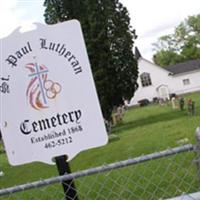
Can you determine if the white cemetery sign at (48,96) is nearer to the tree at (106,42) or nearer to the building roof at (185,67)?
the tree at (106,42)

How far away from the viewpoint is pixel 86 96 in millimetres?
3391

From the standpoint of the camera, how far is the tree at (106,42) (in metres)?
27.5

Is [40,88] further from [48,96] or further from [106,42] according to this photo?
[106,42]

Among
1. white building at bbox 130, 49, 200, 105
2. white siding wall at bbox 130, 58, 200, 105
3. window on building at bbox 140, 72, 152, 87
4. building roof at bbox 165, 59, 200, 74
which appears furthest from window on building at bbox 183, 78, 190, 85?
window on building at bbox 140, 72, 152, 87

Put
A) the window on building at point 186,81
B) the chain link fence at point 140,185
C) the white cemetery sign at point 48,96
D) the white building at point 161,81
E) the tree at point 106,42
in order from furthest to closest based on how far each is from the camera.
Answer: the window on building at point 186,81 → the white building at point 161,81 → the tree at point 106,42 → the chain link fence at point 140,185 → the white cemetery sign at point 48,96

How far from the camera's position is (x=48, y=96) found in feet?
11.3

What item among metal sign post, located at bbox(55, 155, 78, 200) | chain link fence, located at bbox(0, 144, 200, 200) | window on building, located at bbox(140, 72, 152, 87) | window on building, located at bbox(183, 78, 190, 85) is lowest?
window on building, located at bbox(183, 78, 190, 85)

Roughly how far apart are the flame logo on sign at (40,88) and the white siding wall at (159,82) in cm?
5446

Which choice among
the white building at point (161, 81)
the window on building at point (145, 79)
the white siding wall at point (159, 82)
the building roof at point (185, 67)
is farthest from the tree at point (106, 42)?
the building roof at point (185, 67)

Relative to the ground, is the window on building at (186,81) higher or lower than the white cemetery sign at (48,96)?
lower

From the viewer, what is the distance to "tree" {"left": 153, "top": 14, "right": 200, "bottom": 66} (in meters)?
76.2

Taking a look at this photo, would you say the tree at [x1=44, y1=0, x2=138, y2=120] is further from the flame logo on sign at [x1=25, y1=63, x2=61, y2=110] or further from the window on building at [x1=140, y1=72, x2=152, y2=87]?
the window on building at [x1=140, y1=72, x2=152, y2=87]

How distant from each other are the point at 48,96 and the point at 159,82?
56.6m

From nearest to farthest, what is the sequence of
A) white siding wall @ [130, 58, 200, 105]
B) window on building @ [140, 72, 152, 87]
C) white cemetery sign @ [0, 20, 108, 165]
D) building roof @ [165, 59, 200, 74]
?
white cemetery sign @ [0, 20, 108, 165]
white siding wall @ [130, 58, 200, 105]
window on building @ [140, 72, 152, 87]
building roof @ [165, 59, 200, 74]
